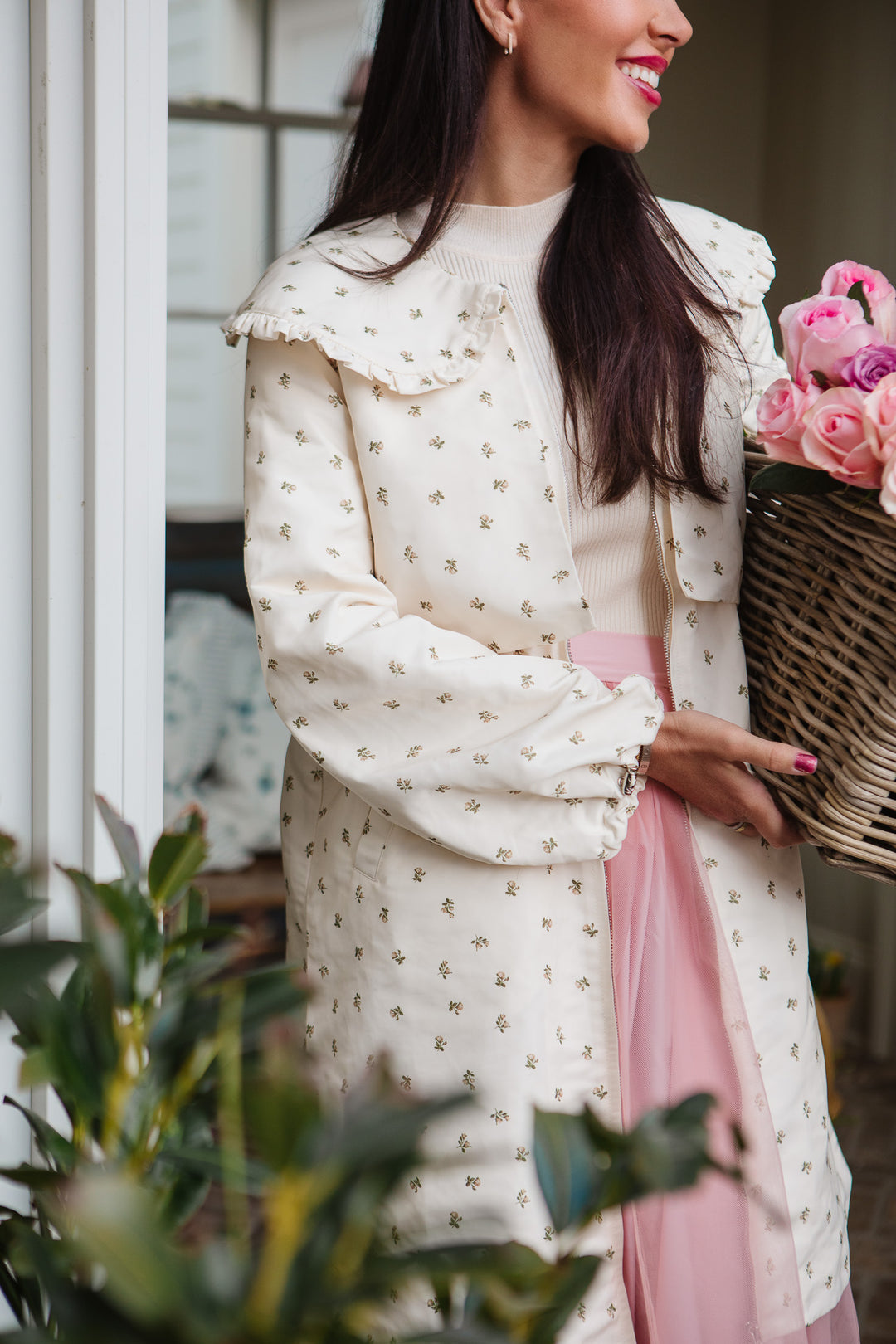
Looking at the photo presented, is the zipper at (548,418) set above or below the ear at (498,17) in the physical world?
below

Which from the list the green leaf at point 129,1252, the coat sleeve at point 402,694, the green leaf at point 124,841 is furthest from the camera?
the coat sleeve at point 402,694

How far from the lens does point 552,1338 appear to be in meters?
0.33

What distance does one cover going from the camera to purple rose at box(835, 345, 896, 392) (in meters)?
→ 0.89

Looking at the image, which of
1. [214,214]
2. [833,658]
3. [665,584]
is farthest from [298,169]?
[833,658]

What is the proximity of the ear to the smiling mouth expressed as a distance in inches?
4.2

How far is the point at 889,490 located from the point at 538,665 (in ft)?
1.10

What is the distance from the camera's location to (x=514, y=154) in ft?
3.85

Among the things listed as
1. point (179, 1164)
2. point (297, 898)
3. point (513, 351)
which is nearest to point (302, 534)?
point (513, 351)

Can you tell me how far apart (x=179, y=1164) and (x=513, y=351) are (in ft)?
2.81

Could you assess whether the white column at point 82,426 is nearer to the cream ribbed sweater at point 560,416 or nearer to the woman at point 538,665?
the woman at point 538,665

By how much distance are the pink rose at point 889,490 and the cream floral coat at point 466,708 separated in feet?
0.97

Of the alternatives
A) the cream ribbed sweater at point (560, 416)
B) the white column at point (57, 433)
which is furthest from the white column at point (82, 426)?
the cream ribbed sweater at point (560, 416)

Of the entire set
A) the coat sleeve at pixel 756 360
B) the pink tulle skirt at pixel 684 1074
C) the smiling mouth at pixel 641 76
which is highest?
the smiling mouth at pixel 641 76

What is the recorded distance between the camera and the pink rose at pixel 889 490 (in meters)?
0.80
